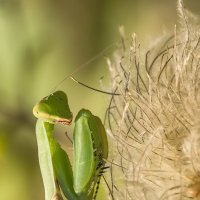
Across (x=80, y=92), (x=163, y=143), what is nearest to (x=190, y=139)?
(x=163, y=143)

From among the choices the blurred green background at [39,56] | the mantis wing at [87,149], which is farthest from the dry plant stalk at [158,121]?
the blurred green background at [39,56]

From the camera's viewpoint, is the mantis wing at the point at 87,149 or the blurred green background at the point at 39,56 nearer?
the mantis wing at the point at 87,149

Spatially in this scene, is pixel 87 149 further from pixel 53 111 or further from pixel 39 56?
pixel 39 56

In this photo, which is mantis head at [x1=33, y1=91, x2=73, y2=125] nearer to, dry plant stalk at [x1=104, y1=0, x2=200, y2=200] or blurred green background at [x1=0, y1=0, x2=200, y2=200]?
dry plant stalk at [x1=104, y1=0, x2=200, y2=200]

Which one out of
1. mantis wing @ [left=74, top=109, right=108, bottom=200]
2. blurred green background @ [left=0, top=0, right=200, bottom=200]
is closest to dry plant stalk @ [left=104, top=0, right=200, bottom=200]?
mantis wing @ [left=74, top=109, right=108, bottom=200]

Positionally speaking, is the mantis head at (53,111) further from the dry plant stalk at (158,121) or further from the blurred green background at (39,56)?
the blurred green background at (39,56)

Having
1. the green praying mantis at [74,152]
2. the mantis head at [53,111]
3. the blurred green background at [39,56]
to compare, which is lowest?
the green praying mantis at [74,152]

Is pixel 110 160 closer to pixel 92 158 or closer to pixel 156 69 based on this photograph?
pixel 92 158
